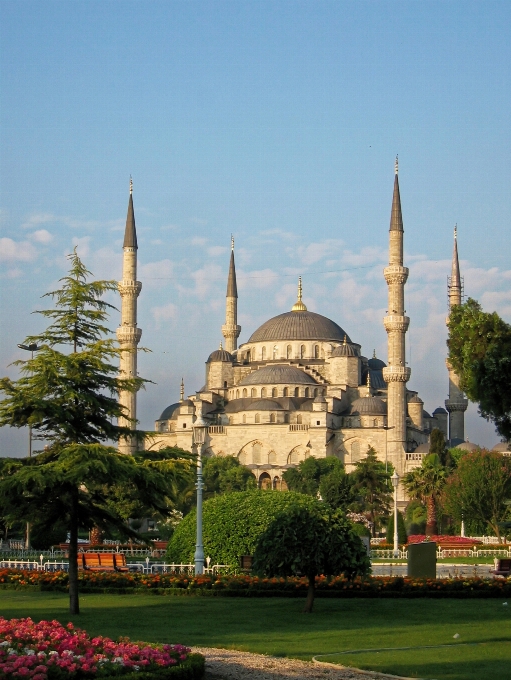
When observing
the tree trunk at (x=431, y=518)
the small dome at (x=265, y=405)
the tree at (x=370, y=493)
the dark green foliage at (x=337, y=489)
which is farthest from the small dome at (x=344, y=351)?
the tree trunk at (x=431, y=518)

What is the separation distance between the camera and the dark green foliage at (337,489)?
56.8 meters

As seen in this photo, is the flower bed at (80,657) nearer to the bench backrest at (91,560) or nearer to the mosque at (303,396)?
the bench backrest at (91,560)

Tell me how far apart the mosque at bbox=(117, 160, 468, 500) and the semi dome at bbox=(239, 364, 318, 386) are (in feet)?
0.23

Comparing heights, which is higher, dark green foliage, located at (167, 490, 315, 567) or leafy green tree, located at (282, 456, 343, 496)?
leafy green tree, located at (282, 456, 343, 496)

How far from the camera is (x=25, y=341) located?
1689cm

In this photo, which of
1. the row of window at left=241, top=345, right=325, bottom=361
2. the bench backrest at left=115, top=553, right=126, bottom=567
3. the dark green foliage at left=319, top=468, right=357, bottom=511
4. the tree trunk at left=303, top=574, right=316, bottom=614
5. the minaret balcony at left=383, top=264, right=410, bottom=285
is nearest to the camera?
the tree trunk at left=303, top=574, right=316, bottom=614

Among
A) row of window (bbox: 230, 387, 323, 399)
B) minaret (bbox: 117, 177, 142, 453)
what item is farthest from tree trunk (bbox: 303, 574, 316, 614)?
row of window (bbox: 230, 387, 323, 399)

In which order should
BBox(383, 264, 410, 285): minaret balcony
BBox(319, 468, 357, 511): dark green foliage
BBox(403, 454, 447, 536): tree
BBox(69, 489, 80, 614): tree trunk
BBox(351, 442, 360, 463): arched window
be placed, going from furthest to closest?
BBox(351, 442, 360, 463): arched window, BBox(383, 264, 410, 285): minaret balcony, BBox(319, 468, 357, 511): dark green foliage, BBox(403, 454, 447, 536): tree, BBox(69, 489, 80, 614): tree trunk

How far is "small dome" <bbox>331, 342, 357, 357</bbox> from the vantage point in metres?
80.4

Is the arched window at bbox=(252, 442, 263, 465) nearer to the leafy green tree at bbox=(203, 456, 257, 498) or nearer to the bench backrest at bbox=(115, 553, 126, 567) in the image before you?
the leafy green tree at bbox=(203, 456, 257, 498)

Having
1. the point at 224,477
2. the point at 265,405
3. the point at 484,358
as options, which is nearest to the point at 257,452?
the point at 265,405

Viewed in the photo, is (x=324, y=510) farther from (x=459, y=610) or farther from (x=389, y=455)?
(x=389, y=455)

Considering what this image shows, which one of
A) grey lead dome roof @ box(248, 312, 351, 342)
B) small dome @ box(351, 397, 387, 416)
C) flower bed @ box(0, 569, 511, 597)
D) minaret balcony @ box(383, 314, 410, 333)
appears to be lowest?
flower bed @ box(0, 569, 511, 597)

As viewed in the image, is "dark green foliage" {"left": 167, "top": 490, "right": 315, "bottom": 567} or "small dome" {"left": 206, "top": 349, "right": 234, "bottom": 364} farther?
"small dome" {"left": 206, "top": 349, "right": 234, "bottom": 364}
